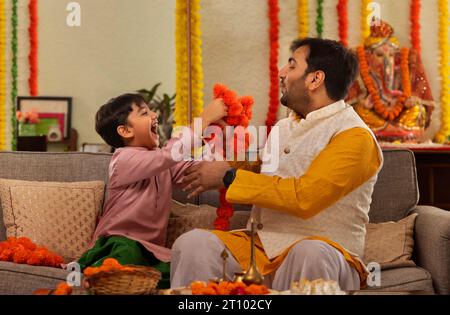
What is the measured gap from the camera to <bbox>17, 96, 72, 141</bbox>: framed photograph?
5547mm

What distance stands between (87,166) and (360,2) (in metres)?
2.71

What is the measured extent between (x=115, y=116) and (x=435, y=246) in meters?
1.33

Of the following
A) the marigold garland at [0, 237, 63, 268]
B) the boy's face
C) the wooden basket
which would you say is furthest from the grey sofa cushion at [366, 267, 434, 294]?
the marigold garland at [0, 237, 63, 268]

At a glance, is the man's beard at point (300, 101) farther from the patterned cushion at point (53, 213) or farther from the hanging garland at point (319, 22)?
the hanging garland at point (319, 22)

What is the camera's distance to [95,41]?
5.55 m

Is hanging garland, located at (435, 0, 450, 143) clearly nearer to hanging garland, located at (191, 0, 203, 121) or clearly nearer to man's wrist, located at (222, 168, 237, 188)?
hanging garland, located at (191, 0, 203, 121)

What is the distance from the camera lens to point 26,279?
8.21 ft

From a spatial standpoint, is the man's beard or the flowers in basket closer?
the flowers in basket

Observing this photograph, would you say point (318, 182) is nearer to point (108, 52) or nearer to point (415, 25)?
point (415, 25)

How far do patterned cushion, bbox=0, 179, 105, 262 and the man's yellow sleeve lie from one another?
822 millimetres

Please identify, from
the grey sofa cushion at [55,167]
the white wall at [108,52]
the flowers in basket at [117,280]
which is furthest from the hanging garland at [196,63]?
the flowers in basket at [117,280]

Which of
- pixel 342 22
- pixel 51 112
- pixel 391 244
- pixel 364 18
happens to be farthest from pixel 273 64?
pixel 391 244

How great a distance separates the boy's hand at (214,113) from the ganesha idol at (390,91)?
2345mm

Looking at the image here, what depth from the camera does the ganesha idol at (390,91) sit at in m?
4.82
